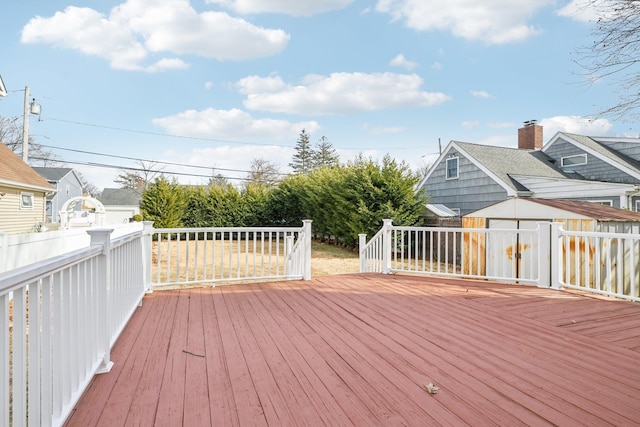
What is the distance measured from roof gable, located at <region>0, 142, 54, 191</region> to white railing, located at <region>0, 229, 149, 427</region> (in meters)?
12.4

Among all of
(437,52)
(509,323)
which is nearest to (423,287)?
(509,323)

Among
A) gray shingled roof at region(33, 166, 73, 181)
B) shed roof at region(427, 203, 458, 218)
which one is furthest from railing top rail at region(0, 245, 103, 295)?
gray shingled roof at region(33, 166, 73, 181)

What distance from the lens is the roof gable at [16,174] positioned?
11836mm

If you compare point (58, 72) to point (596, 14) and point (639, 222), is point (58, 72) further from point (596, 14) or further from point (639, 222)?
point (639, 222)

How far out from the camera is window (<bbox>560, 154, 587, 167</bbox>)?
12.6 metres

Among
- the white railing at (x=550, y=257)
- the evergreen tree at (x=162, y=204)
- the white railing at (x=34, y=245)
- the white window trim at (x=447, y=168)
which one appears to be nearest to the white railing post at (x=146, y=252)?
the white railing at (x=34, y=245)

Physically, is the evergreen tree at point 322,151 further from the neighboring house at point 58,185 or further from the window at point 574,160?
the window at point 574,160

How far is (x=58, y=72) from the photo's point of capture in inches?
543

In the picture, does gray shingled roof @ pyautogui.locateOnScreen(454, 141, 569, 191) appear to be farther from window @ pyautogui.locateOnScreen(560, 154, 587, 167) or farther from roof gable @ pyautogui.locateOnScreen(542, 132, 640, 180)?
roof gable @ pyautogui.locateOnScreen(542, 132, 640, 180)

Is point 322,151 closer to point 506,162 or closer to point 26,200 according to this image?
point 506,162

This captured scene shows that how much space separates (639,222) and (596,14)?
3.63 meters

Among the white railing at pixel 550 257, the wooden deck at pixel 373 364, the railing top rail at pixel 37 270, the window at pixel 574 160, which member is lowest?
the wooden deck at pixel 373 364

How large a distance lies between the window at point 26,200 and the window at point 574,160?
20530 millimetres

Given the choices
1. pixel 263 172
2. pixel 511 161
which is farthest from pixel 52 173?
pixel 511 161
